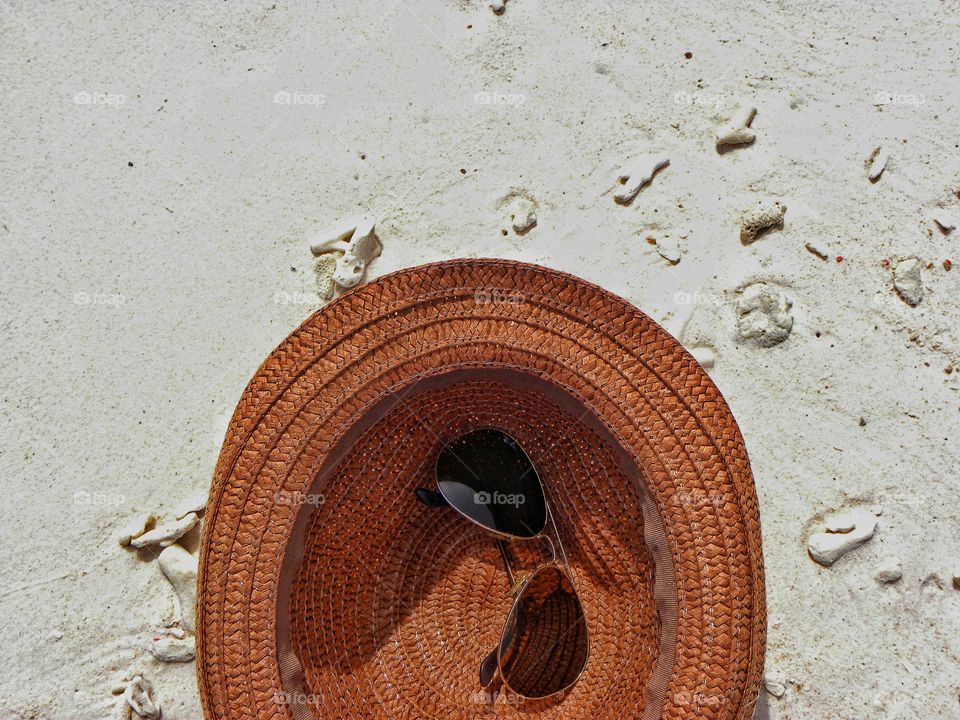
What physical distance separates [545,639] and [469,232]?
172cm

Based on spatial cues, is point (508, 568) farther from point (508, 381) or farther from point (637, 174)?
point (637, 174)

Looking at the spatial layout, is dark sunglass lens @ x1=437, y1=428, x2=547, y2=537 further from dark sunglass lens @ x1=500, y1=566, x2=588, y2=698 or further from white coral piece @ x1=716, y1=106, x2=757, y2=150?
white coral piece @ x1=716, y1=106, x2=757, y2=150

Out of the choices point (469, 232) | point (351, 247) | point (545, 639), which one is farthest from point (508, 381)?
point (545, 639)

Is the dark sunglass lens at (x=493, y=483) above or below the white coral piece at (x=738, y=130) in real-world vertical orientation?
below

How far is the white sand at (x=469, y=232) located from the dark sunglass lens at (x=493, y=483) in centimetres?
82

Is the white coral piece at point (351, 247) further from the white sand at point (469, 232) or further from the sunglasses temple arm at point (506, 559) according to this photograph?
the sunglasses temple arm at point (506, 559)

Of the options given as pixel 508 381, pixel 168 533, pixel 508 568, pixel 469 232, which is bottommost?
pixel 168 533

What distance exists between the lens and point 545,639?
8.19 ft

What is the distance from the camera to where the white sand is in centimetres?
259

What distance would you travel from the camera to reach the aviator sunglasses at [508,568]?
7.92 feet

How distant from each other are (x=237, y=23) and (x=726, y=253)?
2.36m

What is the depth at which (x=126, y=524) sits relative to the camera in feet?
8.65

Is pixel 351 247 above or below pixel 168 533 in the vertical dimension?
above

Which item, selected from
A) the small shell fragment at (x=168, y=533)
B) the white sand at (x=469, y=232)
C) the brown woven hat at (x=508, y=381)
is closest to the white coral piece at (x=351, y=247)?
the white sand at (x=469, y=232)
